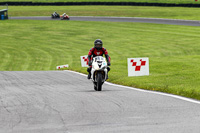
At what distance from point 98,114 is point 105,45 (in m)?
31.6

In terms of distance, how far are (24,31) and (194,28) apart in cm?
2043

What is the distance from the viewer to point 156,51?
35062 mm

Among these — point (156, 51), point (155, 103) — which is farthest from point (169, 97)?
point (156, 51)

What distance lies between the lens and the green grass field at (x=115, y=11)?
60250 millimetres

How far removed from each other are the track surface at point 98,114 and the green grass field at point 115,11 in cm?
4829

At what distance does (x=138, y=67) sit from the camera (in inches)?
668

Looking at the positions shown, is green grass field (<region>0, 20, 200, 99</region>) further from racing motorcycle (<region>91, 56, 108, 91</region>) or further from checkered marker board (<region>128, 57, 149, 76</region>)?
racing motorcycle (<region>91, 56, 108, 91</region>)

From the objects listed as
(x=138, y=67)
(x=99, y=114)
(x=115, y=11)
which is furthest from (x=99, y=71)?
(x=115, y=11)

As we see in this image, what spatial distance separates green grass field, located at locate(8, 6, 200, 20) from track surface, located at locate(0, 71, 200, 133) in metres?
48.3

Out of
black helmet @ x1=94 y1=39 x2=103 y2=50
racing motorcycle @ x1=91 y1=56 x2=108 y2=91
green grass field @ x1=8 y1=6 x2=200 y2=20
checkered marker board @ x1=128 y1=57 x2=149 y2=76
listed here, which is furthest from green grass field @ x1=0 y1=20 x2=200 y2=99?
green grass field @ x1=8 y1=6 x2=200 y2=20

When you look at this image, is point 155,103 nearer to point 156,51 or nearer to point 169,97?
point 169,97

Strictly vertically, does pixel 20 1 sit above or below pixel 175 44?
above

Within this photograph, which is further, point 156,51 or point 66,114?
point 156,51

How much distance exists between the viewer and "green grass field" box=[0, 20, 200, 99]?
21.6 metres
